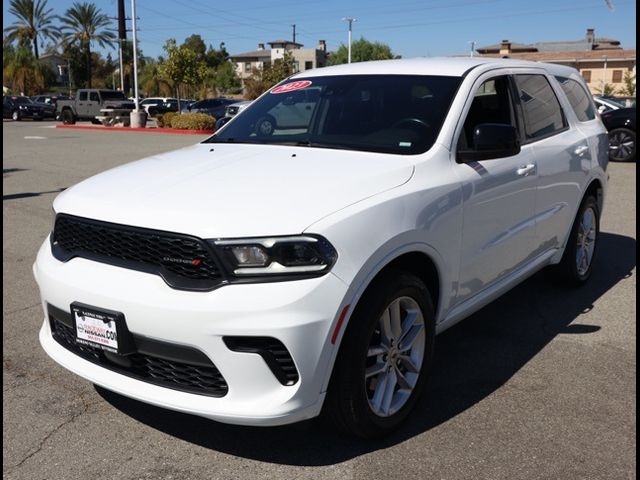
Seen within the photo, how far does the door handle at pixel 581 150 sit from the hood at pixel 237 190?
2235 millimetres

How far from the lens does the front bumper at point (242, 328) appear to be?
263cm

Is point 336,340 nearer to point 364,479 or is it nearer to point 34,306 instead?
point 364,479

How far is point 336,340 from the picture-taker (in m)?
2.75

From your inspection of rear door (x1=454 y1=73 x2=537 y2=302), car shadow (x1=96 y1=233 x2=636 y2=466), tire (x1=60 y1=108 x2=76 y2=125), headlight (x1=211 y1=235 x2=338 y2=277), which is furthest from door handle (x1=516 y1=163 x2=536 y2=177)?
tire (x1=60 y1=108 x2=76 y2=125)

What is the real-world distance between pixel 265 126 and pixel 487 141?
4.94 feet

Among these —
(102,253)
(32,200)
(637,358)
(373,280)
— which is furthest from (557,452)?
(32,200)

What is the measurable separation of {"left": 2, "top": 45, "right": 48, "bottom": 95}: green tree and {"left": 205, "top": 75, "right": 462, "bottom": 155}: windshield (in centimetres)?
6537

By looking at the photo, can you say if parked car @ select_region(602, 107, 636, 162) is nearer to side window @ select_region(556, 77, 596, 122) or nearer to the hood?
side window @ select_region(556, 77, 596, 122)

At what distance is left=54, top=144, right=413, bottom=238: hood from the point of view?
277 centimetres

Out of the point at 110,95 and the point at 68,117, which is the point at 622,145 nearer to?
the point at 110,95

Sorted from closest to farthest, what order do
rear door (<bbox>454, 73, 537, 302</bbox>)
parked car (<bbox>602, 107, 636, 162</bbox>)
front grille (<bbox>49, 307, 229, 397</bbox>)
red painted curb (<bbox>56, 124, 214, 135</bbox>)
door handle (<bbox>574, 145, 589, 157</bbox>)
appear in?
front grille (<bbox>49, 307, 229, 397</bbox>), rear door (<bbox>454, 73, 537, 302</bbox>), door handle (<bbox>574, 145, 589, 157</bbox>), parked car (<bbox>602, 107, 636, 162</bbox>), red painted curb (<bbox>56, 124, 214, 135</bbox>)

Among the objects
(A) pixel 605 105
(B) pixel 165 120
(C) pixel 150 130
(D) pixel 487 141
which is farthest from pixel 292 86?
(B) pixel 165 120

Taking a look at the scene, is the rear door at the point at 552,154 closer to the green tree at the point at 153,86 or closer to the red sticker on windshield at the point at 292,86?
the red sticker on windshield at the point at 292,86

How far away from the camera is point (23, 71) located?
210ft
